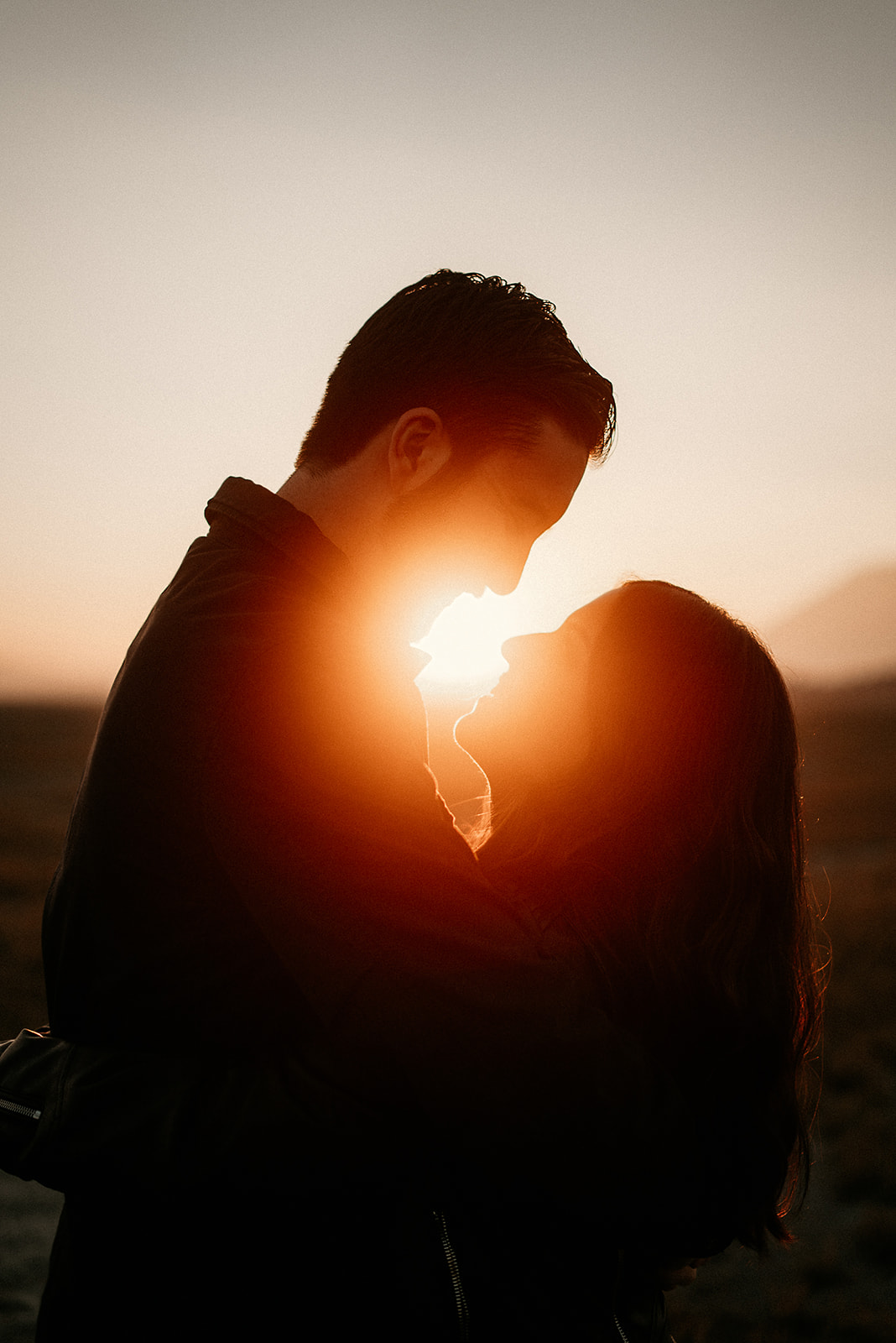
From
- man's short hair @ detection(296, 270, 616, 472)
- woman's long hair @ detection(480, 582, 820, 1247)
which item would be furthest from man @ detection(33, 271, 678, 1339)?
woman's long hair @ detection(480, 582, 820, 1247)

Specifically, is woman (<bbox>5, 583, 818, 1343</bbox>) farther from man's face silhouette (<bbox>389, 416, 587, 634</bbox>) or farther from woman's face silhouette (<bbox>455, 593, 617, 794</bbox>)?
man's face silhouette (<bbox>389, 416, 587, 634</bbox>)

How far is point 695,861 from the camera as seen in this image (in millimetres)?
1717

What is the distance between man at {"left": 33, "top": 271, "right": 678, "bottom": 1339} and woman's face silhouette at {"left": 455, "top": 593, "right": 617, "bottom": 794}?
0.81 m

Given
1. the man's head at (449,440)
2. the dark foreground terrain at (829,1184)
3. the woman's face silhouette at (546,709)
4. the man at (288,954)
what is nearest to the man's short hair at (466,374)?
the man's head at (449,440)

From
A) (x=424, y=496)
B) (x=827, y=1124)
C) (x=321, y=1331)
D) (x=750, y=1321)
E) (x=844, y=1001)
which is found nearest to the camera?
(x=321, y=1331)

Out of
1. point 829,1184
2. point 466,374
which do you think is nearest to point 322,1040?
point 466,374

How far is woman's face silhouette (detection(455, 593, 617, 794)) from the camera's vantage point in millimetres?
1974

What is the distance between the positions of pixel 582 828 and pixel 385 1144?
3.00ft

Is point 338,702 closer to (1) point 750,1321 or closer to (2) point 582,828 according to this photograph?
(2) point 582,828

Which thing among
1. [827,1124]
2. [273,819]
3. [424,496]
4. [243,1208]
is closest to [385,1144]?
[243,1208]

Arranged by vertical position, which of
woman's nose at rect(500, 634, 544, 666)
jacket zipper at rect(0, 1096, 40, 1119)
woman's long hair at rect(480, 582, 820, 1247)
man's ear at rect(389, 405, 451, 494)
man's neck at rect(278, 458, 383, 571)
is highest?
man's ear at rect(389, 405, 451, 494)

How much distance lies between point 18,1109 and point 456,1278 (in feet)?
2.07

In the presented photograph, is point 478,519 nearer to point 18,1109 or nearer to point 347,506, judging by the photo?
point 347,506

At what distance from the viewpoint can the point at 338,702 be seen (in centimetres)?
101
